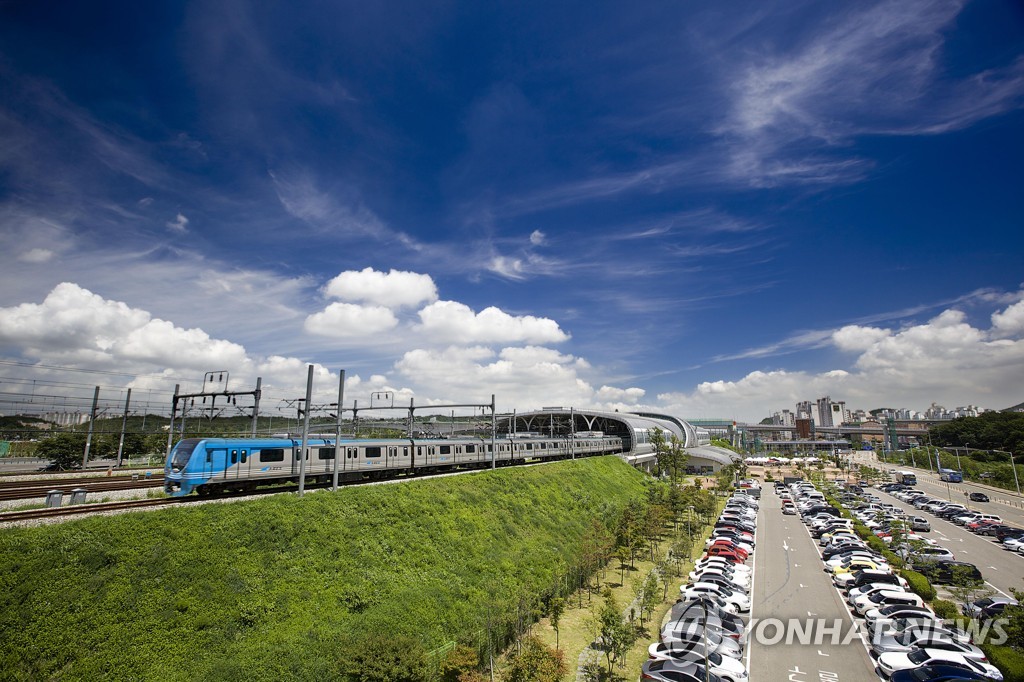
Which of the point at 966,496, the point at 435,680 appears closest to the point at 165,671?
the point at 435,680

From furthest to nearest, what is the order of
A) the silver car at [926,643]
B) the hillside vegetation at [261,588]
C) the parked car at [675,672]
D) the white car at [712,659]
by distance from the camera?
1. the silver car at [926,643]
2. the white car at [712,659]
3. the parked car at [675,672]
4. the hillside vegetation at [261,588]

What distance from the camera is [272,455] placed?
2495cm

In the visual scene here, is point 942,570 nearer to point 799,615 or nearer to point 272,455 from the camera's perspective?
point 799,615

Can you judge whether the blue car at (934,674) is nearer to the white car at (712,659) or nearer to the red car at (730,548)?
the white car at (712,659)

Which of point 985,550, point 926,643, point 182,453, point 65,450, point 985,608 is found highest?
point 182,453

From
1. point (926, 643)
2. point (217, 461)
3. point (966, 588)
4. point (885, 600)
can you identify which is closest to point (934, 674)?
point (926, 643)

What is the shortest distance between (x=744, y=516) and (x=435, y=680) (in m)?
35.2

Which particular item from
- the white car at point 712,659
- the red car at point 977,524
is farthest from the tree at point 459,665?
the red car at point 977,524

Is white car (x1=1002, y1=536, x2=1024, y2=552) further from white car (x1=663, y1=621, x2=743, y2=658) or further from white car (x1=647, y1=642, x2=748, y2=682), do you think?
white car (x1=647, y1=642, x2=748, y2=682)

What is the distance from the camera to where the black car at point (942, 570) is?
23.4 meters

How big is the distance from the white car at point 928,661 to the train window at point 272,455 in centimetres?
2738

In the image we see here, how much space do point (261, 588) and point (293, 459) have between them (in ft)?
37.2

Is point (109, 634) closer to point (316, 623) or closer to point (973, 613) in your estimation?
point (316, 623)

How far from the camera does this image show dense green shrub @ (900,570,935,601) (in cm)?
2191
